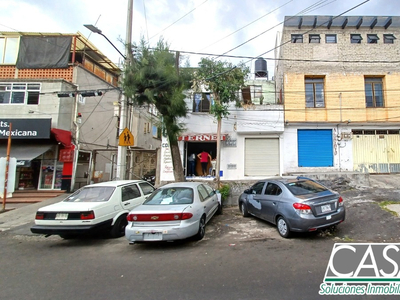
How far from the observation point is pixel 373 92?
13.9 metres

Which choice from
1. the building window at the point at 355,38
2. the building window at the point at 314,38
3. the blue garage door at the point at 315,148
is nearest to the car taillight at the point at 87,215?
the blue garage door at the point at 315,148

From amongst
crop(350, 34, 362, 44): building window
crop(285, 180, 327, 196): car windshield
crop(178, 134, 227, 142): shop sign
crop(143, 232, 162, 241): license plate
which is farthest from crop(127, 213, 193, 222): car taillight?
crop(350, 34, 362, 44): building window

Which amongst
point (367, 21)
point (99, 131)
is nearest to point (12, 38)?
point (99, 131)

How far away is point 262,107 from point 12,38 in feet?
57.9

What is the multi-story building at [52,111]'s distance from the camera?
13.6 metres

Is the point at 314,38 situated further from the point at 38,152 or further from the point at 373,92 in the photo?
the point at 38,152

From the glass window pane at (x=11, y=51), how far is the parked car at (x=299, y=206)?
18.7m

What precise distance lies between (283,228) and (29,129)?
14462 mm

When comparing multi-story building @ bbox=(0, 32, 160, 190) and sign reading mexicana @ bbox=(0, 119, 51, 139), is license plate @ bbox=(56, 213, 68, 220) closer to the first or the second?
multi-story building @ bbox=(0, 32, 160, 190)

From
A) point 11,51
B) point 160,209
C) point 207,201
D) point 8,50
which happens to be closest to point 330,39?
point 207,201

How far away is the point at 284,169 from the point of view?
13141mm

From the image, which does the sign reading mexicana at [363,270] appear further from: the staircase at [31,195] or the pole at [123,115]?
the staircase at [31,195]

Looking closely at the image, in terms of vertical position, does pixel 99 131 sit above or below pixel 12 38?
below

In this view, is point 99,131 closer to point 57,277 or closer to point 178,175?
point 178,175
